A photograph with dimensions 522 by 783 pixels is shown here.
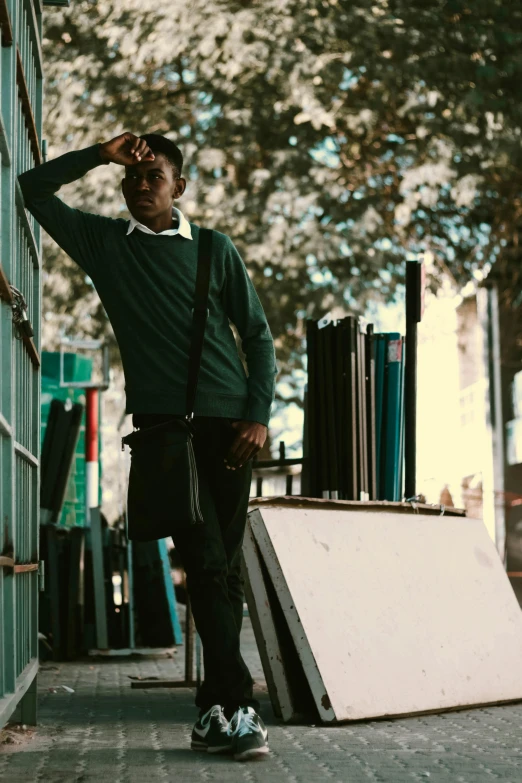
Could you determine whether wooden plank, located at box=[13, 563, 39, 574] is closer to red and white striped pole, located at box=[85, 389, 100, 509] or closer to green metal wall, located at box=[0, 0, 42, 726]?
green metal wall, located at box=[0, 0, 42, 726]

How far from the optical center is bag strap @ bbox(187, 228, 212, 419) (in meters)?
4.30

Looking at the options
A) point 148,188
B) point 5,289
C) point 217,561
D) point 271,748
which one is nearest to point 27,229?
point 148,188

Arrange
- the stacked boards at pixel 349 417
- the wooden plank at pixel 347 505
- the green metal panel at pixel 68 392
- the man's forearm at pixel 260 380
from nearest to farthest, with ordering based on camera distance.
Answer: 1. the man's forearm at pixel 260 380
2. the wooden plank at pixel 347 505
3. the stacked boards at pixel 349 417
4. the green metal panel at pixel 68 392

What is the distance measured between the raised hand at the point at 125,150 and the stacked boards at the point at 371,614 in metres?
1.59

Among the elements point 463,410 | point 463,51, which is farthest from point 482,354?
point 463,51

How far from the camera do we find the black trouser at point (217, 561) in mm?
4258

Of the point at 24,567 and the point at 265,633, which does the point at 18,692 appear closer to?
the point at 24,567

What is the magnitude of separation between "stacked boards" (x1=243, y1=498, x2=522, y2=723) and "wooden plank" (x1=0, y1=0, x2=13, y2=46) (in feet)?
6.96

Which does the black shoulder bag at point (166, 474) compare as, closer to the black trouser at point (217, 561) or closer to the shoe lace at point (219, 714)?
the black trouser at point (217, 561)

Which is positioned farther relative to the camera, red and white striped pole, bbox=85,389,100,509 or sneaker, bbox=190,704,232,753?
red and white striped pole, bbox=85,389,100,509

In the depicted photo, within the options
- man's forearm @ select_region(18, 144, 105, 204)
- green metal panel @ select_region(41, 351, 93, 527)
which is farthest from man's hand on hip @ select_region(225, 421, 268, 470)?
green metal panel @ select_region(41, 351, 93, 527)

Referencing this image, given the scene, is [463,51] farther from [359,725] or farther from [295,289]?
[359,725]

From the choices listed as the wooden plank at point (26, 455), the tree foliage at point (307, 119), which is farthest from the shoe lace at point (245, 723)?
the tree foliage at point (307, 119)

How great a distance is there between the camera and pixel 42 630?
841 centimetres
